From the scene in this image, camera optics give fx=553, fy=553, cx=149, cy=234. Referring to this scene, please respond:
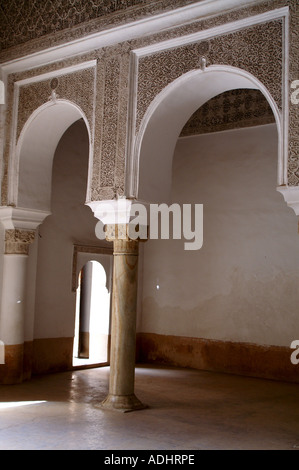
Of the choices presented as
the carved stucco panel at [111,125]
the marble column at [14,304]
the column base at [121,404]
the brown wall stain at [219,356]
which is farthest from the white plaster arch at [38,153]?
the brown wall stain at [219,356]

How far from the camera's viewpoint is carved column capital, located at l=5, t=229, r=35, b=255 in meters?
7.49

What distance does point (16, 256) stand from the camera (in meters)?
7.52

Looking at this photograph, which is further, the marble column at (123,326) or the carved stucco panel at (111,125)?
the carved stucco panel at (111,125)

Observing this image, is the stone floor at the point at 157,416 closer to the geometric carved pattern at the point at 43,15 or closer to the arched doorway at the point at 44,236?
the arched doorway at the point at 44,236

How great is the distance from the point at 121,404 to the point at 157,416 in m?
0.42

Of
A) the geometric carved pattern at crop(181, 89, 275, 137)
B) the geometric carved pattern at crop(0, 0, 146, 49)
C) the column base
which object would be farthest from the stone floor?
the geometric carved pattern at crop(0, 0, 146, 49)

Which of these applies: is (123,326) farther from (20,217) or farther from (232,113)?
(232,113)

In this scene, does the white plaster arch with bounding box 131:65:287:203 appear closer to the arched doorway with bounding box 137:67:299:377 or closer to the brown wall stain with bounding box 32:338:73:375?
the arched doorway with bounding box 137:67:299:377

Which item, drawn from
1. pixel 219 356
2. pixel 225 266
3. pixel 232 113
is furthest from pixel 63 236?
pixel 232 113

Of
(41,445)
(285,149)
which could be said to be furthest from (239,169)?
(41,445)

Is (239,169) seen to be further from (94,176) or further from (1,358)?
(1,358)

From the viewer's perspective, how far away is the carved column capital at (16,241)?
7.49m

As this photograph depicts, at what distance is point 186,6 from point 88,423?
4.32m

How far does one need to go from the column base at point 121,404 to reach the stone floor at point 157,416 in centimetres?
10
